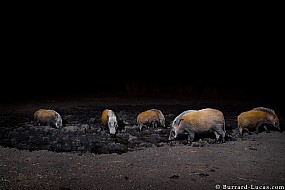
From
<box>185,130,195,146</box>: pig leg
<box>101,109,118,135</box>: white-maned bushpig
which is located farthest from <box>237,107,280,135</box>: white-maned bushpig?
<box>101,109,118,135</box>: white-maned bushpig

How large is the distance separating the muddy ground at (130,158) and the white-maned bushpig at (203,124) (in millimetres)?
278

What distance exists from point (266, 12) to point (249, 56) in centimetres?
641

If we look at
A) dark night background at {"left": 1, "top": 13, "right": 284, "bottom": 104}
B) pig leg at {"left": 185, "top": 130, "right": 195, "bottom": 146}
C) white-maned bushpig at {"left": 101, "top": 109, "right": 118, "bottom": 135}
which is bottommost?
pig leg at {"left": 185, "top": 130, "right": 195, "bottom": 146}

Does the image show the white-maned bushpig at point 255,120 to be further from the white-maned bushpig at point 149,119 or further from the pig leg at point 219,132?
the white-maned bushpig at point 149,119

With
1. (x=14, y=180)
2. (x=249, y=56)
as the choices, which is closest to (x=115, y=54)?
(x=249, y=56)

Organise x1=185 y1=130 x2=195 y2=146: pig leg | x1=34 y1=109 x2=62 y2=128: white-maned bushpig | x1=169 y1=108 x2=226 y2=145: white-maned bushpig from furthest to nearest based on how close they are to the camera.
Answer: x1=34 y1=109 x2=62 y2=128: white-maned bushpig
x1=185 y1=130 x2=195 y2=146: pig leg
x1=169 y1=108 x2=226 y2=145: white-maned bushpig

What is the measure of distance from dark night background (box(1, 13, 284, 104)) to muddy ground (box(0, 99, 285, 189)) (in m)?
9.75

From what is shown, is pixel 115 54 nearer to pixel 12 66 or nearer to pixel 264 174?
pixel 12 66

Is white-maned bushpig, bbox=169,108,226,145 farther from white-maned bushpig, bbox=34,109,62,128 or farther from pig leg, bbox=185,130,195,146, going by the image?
white-maned bushpig, bbox=34,109,62,128

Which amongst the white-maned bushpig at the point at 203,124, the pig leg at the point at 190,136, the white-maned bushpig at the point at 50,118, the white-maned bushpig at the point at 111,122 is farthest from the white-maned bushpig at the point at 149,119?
the white-maned bushpig at the point at 50,118

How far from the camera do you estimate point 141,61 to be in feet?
108

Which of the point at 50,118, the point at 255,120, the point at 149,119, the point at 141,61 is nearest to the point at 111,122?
the point at 149,119

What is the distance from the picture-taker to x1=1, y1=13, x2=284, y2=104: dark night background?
74.5 feet

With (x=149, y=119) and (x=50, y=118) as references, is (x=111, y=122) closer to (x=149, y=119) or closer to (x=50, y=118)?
(x=149, y=119)
